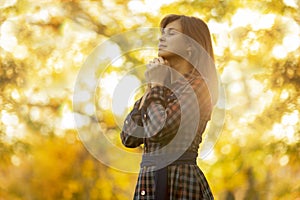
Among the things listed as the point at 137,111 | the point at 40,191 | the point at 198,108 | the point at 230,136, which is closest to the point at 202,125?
the point at 198,108

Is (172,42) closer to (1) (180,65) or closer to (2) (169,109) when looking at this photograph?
(1) (180,65)

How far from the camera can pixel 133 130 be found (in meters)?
1.45

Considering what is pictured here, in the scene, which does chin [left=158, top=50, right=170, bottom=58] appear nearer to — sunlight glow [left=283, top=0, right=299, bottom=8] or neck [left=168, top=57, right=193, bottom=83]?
neck [left=168, top=57, right=193, bottom=83]

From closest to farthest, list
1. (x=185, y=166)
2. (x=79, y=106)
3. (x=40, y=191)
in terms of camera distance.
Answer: (x=185, y=166) → (x=79, y=106) → (x=40, y=191)

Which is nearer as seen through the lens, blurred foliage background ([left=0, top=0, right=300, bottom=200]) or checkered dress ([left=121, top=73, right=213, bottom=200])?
checkered dress ([left=121, top=73, right=213, bottom=200])

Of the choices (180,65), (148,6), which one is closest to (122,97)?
(180,65)

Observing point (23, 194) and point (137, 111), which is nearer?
point (137, 111)

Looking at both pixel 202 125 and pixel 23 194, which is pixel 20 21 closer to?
pixel 23 194

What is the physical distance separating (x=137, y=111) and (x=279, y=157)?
2.22m

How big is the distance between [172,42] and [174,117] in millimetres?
238

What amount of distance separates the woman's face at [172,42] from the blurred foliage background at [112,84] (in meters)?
1.86

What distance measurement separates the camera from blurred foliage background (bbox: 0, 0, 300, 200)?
350 cm

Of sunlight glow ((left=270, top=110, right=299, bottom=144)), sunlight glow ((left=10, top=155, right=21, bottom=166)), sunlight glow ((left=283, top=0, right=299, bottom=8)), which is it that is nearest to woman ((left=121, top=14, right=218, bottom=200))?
sunlight glow ((left=270, top=110, right=299, bottom=144))

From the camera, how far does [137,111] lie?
1483 millimetres
